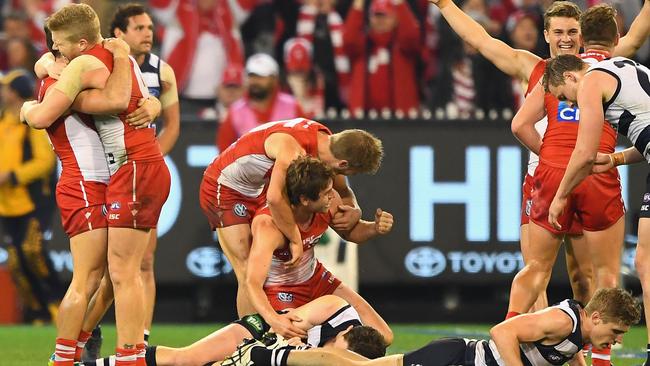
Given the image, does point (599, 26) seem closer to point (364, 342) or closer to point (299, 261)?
point (299, 261)

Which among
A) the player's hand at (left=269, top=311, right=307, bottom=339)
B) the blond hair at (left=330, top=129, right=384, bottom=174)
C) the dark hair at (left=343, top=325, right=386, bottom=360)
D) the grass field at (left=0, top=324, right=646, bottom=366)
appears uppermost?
the blond hair at (left=330, top=129, right=384, bottom=174)

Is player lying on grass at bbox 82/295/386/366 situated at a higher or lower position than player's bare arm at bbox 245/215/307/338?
lower

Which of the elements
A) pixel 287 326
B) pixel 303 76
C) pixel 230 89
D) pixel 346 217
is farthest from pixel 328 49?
pixel 287 326

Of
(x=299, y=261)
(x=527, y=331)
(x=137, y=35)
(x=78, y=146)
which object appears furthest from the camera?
(x=137, y=35)

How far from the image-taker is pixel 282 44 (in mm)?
15094

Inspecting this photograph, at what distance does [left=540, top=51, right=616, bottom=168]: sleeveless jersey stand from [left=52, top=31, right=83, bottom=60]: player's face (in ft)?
9.75

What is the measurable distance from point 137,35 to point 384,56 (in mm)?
4845

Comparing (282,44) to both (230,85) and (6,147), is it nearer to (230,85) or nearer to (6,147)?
(230,85)

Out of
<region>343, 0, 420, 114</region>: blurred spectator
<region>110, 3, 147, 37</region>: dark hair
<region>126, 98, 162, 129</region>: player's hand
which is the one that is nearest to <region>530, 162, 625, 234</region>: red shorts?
<region>126, 98, 162, 129</region>: player's hand

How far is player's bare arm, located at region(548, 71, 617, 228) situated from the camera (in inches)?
308

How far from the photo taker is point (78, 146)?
8289 millimetres

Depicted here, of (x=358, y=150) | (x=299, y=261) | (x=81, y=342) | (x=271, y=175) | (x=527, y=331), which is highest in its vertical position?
(x=358, y=150)

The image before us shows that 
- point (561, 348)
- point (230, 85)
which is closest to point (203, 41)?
point (230, 85)

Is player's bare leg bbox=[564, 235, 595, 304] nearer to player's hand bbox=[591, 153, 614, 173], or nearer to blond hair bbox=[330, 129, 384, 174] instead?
player's hand bbox=[591, 153, 614, 173]
